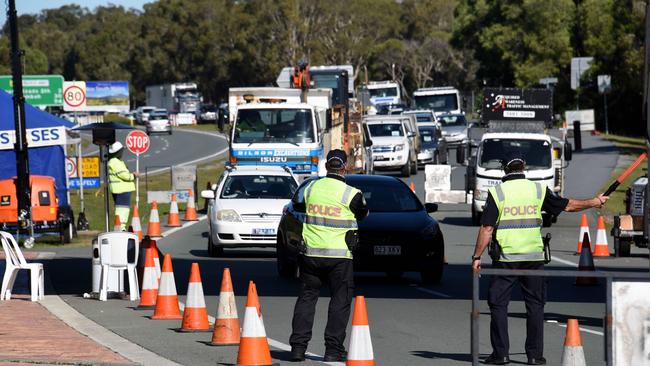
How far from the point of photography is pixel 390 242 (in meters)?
18.3

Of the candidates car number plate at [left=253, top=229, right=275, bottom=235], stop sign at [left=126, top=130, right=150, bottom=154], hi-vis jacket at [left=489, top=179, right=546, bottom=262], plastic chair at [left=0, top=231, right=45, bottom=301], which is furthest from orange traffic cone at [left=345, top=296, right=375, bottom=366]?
stop sign at [left=126, top=130, right=150, bottom=154]

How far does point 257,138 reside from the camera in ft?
103

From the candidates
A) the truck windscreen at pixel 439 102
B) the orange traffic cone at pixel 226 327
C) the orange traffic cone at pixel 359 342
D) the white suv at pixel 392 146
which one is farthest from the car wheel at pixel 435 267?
the truck windscreen at pixel 439 102

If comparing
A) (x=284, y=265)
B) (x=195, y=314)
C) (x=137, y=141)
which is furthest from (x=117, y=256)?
(x=137, y=141)

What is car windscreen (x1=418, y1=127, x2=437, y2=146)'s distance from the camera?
51.8 metres

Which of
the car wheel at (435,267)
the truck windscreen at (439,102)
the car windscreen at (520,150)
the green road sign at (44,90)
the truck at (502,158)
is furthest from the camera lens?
the truck windscreen at (439,102)

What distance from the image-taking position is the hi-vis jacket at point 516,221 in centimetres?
1173

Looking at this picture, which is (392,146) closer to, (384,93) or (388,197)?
(388,197)

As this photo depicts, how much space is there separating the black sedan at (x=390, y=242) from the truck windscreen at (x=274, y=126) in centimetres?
1209

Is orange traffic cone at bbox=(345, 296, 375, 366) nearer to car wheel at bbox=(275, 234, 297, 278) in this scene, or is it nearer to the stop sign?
car wheel at bbox=(275, 234, 297, 278)

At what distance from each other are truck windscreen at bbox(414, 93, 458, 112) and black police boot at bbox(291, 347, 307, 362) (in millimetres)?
58877

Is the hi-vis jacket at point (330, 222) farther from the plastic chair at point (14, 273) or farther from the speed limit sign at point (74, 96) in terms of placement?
the speed limit sign at point (74, 96)

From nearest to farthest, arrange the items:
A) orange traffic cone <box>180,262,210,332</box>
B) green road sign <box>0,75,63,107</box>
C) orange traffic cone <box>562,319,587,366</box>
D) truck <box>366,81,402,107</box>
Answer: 1. orange traffic cone <box>562,319,587,366</box>
2. orange traffic cone <box>180,262,210,332</box>
3. green road sign <box>0,75,63,107</box>
4. truck <box>366,81,402,107</box>

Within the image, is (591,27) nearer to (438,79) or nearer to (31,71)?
(438,79)
